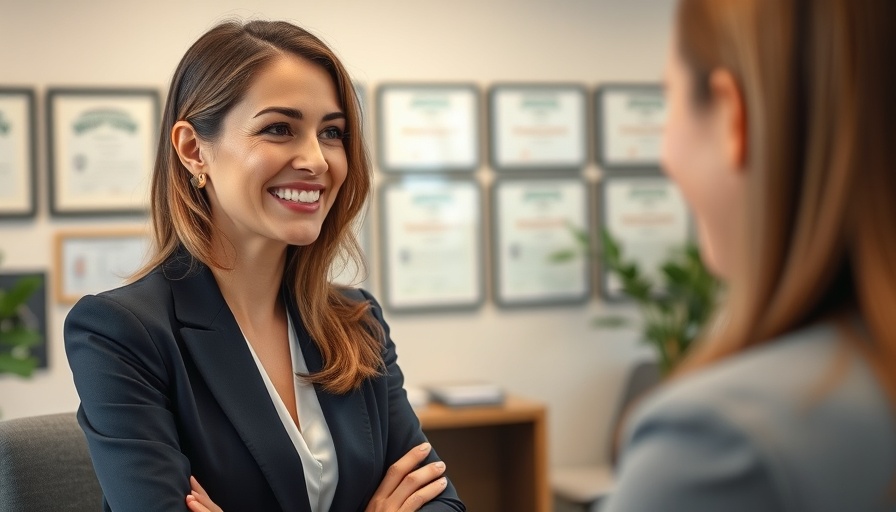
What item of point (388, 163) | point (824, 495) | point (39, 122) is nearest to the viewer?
point (824, 495)

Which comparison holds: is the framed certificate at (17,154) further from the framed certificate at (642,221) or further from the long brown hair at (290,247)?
the framed certificate at (642,221)

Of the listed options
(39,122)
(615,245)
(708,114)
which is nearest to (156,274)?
(708,114)

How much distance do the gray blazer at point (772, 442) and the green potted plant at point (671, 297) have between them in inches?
155

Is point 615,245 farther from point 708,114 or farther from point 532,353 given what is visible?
point 708,114

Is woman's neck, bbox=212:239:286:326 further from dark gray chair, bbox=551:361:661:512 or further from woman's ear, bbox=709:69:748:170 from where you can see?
dark gray chair, bbox=551:361:661:512

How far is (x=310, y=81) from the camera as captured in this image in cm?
200

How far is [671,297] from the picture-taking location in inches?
184

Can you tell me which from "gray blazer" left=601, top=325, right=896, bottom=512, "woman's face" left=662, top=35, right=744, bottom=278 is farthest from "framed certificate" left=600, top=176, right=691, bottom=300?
"gray blazer" left=601, top=325, right=896, bottom=512

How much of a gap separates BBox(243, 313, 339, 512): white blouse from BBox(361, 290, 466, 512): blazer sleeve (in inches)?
6.2

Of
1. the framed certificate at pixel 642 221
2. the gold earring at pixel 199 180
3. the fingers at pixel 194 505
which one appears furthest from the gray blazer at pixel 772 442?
the framed certificate at pixel 642 221

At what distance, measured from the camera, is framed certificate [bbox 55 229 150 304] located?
4.20 metres

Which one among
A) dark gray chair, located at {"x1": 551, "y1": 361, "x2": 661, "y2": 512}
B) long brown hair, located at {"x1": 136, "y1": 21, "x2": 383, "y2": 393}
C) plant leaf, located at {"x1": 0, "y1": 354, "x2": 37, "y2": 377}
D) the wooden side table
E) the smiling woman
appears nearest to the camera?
the smiling woman

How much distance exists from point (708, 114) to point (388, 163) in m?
3.86

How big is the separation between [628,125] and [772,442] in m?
4.42
